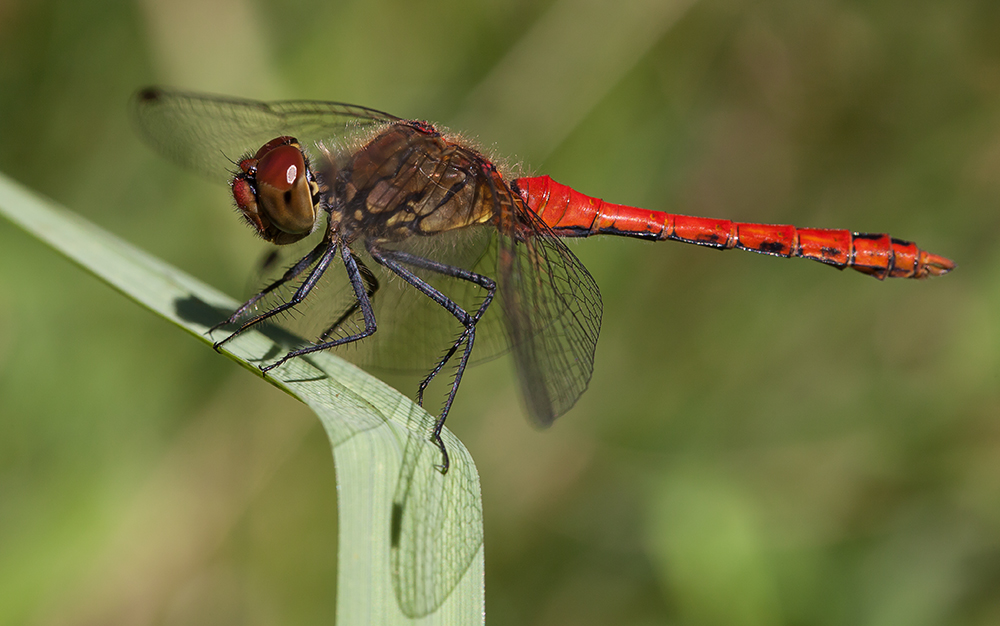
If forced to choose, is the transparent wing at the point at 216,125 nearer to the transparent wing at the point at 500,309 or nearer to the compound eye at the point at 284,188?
the compound eye at the point at 284,188

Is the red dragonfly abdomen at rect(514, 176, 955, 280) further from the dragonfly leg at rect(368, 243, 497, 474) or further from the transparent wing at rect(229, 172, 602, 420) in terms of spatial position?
the dragonfly leg at rect(368, 243, 497, 474)

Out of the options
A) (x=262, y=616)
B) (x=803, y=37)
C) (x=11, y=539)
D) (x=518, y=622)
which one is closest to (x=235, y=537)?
(x=262, y=616)

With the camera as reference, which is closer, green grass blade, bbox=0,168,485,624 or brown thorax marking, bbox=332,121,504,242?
green grass blade, bbox=0,168,485,624

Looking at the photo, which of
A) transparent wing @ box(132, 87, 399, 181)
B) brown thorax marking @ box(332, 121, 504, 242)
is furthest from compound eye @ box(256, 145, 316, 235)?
transparent wing @ box(132, 87, 399, 181)

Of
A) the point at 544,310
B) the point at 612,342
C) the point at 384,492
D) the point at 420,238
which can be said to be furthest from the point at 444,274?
the point at 612,342

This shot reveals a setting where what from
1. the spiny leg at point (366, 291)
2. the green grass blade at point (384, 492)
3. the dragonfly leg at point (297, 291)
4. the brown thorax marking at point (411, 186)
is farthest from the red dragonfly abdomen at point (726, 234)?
the green grass blade at point (384, 492)

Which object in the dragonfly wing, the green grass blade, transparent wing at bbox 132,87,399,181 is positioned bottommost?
the green grass blade

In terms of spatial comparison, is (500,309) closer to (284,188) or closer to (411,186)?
(411,186)
